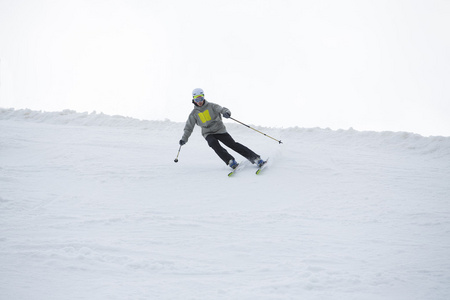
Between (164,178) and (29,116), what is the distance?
389 inches

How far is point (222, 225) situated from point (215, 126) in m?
3.39

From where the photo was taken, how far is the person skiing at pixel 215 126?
7.47 meters

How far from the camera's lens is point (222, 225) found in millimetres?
4645

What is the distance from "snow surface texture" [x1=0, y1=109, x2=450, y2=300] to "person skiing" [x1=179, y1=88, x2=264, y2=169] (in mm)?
342

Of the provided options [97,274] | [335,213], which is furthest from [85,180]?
[335,213]

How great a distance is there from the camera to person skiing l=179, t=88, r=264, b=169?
747 centimetres

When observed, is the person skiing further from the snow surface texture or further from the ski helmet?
the snow surface texture

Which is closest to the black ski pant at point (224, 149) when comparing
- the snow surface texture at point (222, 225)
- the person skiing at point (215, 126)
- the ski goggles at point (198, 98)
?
the person skiing at point (215, 126)

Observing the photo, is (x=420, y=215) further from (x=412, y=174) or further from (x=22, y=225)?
A: (x=22, y=225)

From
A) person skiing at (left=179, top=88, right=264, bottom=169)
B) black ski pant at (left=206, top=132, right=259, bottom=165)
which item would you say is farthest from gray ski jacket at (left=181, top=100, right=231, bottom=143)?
black ski pant at (left=206, top=132, right=259, bottom=165)

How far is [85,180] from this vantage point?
682cm

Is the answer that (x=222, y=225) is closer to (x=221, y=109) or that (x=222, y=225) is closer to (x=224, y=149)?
(x=224, y=149)

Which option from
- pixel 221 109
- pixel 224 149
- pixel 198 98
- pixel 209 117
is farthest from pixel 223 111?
pixel 224 149

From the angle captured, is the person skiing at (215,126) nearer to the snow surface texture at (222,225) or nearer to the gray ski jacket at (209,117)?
the gray ski jacket at (209,117)
